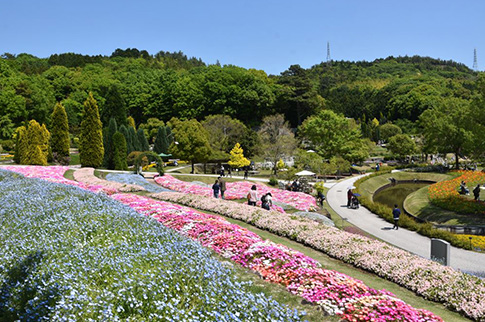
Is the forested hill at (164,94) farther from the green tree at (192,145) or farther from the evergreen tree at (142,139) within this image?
the green tree at (192,145)

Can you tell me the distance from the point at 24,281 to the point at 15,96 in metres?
79.8

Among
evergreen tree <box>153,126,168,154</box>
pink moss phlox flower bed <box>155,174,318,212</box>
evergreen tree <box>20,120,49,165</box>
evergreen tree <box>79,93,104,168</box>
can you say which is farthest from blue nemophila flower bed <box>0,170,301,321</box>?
evergreen tree <box>153,126,168,154</box>

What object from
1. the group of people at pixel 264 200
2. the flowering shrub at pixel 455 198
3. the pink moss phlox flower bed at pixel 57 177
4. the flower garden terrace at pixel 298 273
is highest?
the pink moss phlox flower bed at pixel 57 177

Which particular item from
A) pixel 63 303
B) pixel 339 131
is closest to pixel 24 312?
pixel 63 303

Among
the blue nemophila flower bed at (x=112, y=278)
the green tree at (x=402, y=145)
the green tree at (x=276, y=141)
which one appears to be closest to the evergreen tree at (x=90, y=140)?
the green tree at (x=276, y=141)

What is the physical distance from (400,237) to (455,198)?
1451 centimetres

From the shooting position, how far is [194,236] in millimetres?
13195

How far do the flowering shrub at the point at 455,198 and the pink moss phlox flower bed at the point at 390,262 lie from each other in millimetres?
21420

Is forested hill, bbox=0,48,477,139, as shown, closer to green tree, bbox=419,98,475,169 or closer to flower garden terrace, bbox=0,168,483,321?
green tree, bbox=419,98,475,169

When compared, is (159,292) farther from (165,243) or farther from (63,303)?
(165,243)

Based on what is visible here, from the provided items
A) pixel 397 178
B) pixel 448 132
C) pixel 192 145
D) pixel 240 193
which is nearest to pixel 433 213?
pixel 240 193

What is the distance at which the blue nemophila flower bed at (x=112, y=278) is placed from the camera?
19.0 ft

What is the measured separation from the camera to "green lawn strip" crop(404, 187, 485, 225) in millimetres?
30984

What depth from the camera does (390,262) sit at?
12664 millimetres
